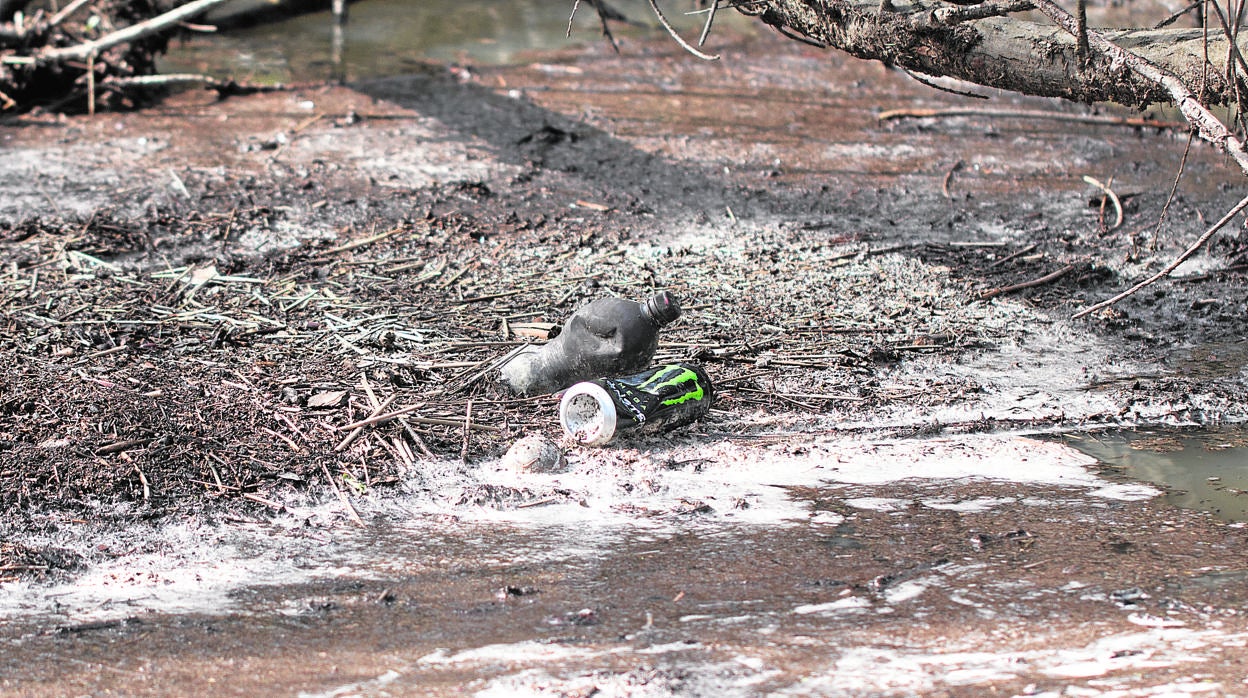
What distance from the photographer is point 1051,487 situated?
3.55 meters

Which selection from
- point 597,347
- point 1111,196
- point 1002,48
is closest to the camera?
point 597,347

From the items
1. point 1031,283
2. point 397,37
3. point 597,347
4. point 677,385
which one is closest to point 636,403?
point 677,385

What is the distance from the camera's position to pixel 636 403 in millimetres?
3775

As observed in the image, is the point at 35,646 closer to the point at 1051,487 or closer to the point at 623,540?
the point at 623,540

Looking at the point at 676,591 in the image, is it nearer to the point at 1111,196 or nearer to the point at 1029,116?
the point at 1111,196

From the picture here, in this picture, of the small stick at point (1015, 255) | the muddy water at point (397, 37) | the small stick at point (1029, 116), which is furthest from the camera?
the muddy water at point (397, 37)

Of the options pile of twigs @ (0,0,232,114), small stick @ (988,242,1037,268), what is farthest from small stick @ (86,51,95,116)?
small stick @ (988,242,1037,268)

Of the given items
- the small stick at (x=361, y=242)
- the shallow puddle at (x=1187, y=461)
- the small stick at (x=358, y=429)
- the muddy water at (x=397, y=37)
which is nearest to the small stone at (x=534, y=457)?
the small stick at (x=358, y=429)

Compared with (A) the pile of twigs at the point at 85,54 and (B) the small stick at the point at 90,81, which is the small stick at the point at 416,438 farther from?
(B) the small stick at the point at 90,81

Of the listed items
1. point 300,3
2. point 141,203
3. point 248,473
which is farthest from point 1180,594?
point 300,3

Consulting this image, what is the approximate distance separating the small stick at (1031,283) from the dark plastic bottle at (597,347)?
201cm

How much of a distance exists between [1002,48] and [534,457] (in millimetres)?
2370

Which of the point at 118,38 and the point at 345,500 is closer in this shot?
the point at 345,500

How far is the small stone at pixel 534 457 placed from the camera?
143 inches
